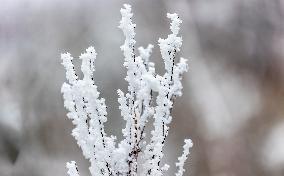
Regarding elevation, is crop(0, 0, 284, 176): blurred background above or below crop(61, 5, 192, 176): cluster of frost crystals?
above

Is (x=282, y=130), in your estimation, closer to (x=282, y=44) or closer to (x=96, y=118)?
(x=282, y=44)

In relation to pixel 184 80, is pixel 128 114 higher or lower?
lower

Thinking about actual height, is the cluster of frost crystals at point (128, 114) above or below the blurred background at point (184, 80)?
below

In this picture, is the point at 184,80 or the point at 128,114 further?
the point at 184,80

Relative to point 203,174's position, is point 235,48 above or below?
above

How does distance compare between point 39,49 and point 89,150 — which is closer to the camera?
point 89,150

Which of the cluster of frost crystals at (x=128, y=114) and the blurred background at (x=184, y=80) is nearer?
the cluster of frost crystals at (x=128, y=114)

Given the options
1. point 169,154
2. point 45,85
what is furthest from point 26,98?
point 169,154

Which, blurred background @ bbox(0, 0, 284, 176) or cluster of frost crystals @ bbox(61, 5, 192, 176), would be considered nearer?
cluster of frost crystals @ bbox(61, 5, 192, 176)
